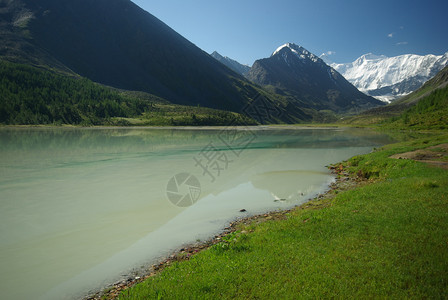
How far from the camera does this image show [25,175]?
1115 inches

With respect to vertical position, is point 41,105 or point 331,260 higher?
point 331,260

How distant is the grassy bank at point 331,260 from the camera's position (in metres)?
7.29

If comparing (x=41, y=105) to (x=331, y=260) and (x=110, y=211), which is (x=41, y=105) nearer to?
(x=110, y=211)

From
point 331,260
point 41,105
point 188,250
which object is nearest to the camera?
point 331,260

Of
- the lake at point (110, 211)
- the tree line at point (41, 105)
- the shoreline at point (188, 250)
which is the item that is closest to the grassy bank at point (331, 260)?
the shoreline at point (188, 250)

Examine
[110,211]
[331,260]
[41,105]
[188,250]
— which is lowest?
[41,105]

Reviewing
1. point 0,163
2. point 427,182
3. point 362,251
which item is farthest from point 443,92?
point 0,163

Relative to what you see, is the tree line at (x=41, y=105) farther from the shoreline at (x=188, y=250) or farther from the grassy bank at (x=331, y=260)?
the grassy bank at (x=331, y=260)

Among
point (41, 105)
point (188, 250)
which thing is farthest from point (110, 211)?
point (41, 105)

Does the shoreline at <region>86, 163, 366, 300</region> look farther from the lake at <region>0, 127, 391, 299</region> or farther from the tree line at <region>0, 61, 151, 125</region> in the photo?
the tree line at <region>0, 61, 151, 125</region>

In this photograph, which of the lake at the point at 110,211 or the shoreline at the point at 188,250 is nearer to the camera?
the shoreline at the point at 188,250

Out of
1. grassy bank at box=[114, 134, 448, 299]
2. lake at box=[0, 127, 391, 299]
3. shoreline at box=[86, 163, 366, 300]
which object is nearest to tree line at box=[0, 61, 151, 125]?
lake at box=[0, 127, 391, 299]

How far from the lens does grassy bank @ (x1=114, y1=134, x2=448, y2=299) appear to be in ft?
23.9

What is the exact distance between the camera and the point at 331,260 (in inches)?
339
